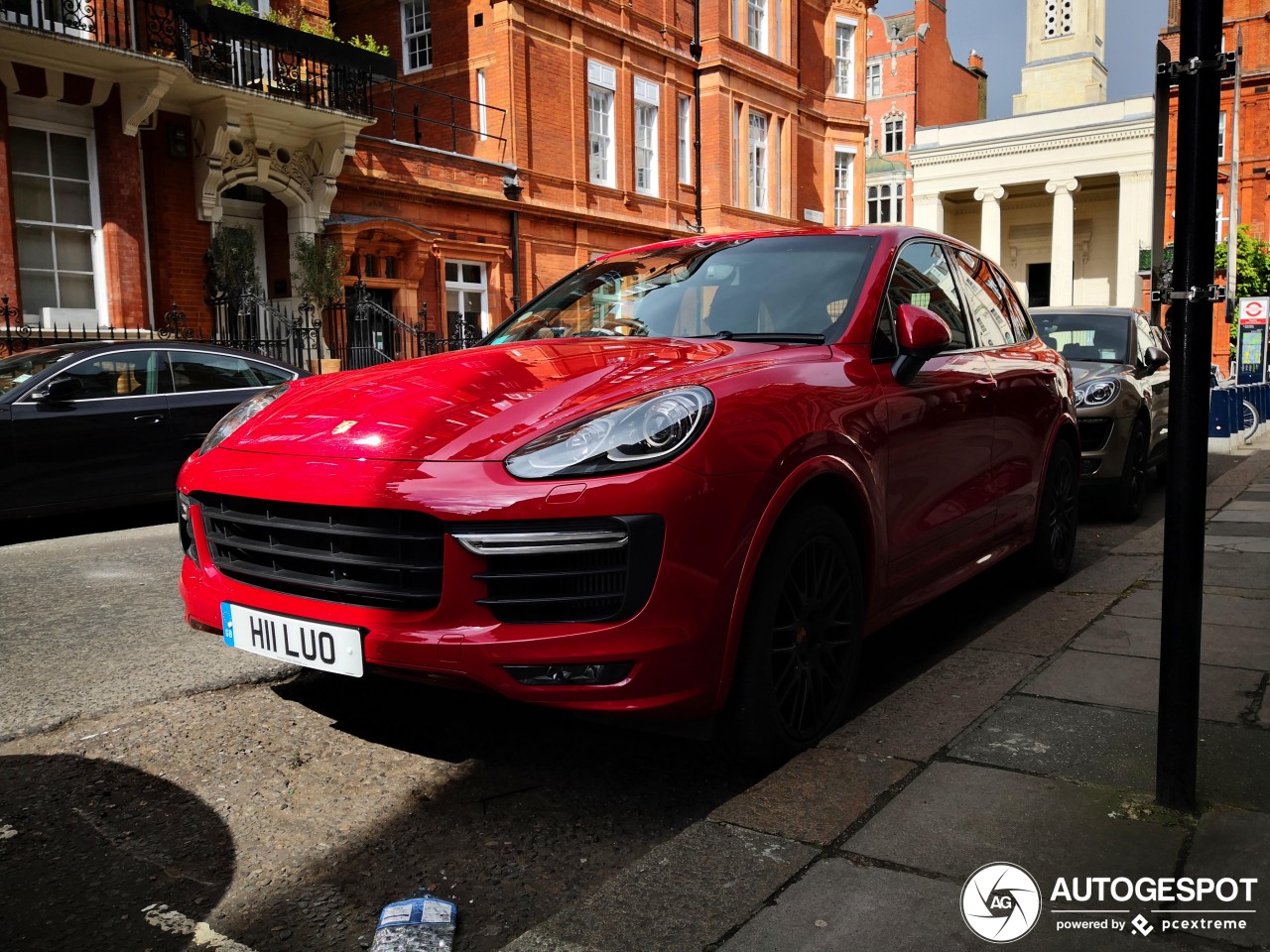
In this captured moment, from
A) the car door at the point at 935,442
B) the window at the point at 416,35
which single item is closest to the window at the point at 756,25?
the window at the point at 416,35

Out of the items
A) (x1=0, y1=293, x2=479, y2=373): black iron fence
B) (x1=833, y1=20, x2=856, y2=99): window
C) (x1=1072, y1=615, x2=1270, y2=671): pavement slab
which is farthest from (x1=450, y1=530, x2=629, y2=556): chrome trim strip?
(x1=833, y1=20, x2=856, y2=99): window

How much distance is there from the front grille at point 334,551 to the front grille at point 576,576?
0.18 meters

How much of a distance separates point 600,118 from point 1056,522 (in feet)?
63.7

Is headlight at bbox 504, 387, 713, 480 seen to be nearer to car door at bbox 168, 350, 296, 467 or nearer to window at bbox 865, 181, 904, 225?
car door at bbox 168, 350, 296, 467

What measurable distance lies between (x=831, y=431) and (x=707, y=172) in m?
23.9

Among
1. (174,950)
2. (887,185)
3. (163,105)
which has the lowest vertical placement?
(174,950)

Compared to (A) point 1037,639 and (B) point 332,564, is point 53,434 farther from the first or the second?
(A) point 1037,639

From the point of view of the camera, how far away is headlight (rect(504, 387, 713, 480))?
268 centimetres

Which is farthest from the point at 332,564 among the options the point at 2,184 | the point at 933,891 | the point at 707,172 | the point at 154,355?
the point at 707,172

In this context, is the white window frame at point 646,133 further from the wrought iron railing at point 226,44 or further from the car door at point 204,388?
the car door at point 204,388

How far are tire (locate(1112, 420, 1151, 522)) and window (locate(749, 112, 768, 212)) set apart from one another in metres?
20.4

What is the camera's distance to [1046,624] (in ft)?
15.8

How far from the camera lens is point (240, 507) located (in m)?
3.12

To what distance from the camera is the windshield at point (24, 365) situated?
26.1 feet
